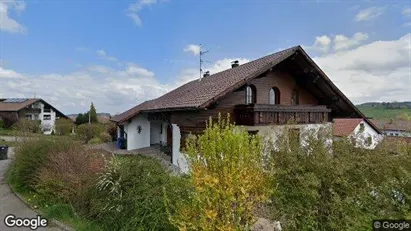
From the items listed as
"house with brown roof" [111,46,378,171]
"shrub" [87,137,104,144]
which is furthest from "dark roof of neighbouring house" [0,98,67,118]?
"house with brown roof" [111,46,378,171]

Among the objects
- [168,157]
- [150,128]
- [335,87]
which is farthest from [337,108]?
[150,128]

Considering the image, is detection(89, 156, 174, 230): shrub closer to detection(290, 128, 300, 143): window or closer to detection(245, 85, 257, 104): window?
detection(290, 128, 300, 143): window

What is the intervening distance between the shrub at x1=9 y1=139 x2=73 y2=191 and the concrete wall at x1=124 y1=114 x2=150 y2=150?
10.5 metres

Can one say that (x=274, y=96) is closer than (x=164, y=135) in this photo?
Yes

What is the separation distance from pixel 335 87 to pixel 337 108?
3178mm

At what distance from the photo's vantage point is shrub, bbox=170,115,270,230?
446 centimetres

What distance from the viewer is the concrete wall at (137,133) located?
21.5 meters

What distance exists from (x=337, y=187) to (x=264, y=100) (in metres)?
11.0

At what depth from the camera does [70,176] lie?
26.7 feet

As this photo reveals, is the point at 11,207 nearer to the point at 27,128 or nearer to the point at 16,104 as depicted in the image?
the point at 27,128

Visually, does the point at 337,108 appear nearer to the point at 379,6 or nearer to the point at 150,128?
the point at 379,6

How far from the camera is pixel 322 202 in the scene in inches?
191

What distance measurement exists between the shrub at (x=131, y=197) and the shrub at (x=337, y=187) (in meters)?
2.51

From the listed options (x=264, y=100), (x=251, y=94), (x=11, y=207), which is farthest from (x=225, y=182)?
(x=264, y=100)
